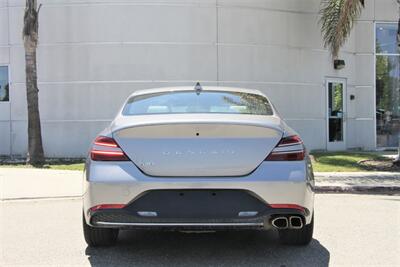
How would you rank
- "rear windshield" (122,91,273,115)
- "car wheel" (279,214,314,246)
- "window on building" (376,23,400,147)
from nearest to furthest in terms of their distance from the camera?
"rear windshield" (122,91,273,115) → "car wheel" (279,214,314,246) → "window on building" (376,23,400,147)

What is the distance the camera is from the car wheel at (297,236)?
5.37 metres

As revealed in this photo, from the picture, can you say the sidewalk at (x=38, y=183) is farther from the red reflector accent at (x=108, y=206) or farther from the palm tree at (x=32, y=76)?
the red reflector accent at (x=108, y=206)

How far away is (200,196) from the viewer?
452 centimetres

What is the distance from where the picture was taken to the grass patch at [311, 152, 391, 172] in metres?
13.1

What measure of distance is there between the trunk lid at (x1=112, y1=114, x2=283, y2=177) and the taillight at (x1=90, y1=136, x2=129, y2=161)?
5 centimetres

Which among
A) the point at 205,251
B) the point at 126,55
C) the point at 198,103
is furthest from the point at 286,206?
the point at 126,55

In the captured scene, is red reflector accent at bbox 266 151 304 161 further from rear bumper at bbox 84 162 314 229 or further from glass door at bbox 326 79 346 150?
glass door at bbox 326 79 346 150

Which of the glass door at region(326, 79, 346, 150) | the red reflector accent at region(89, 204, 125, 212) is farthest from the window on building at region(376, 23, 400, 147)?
the red reflector accent at region(89, 204, 125, 212)

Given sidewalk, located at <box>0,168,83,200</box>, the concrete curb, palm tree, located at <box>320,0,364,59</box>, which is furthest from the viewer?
palm tree, located at <box>320,0,364,59</box>

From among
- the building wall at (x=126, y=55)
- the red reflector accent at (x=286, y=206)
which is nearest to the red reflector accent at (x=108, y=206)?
the red reflector accent at (x=286, y=206)

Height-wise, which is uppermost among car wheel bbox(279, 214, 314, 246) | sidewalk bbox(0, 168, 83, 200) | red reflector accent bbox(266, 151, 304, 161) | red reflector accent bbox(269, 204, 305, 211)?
red reflector accent bbox(266, 151, 304, 161)

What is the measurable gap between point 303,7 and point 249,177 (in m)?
14.4

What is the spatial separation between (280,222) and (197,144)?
3.19 ft

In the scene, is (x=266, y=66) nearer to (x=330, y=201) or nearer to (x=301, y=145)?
(x=330, y=201)
